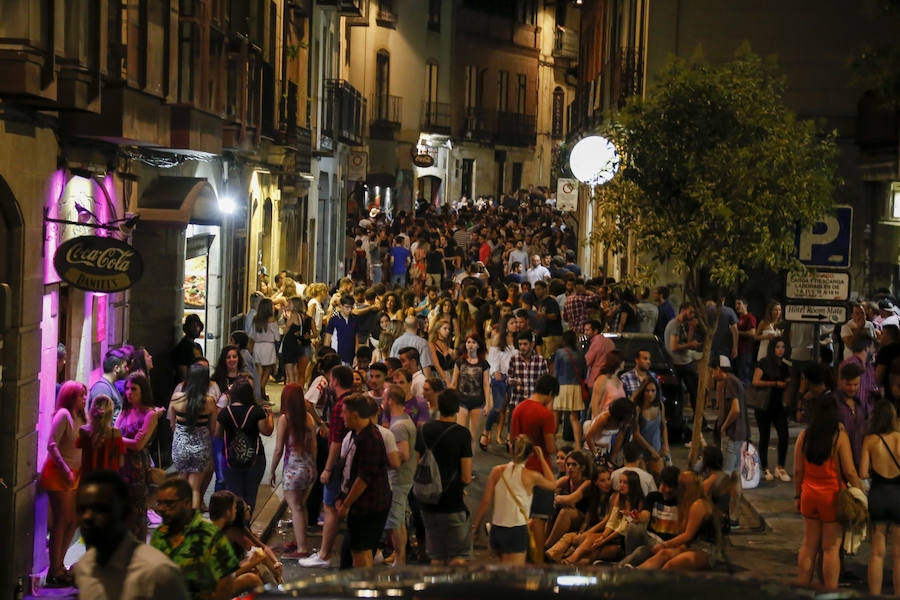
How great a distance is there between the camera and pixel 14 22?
33.6 ft

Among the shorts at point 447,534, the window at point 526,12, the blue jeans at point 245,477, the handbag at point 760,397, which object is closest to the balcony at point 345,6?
the handbag at point 760,397

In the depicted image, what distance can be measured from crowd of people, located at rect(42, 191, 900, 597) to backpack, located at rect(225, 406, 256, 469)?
2cm

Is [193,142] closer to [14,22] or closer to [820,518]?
[14,22]

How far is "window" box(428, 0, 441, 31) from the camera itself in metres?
61.9

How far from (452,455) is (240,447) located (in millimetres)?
2405

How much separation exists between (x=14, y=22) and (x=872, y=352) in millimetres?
10635

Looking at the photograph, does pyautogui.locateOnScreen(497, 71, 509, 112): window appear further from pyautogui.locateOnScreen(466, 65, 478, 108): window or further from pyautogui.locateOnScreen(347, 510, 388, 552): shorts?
pyautogui.locateOnScreen(347, 510, 388, 552): shorts

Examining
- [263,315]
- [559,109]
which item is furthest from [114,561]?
[559,109]

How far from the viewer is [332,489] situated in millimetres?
A: 11656

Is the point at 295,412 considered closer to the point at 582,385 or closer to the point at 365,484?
the point at 365,484

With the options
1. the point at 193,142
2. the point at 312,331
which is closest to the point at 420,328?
the point at 312,331

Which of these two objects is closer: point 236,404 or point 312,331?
point 236,404

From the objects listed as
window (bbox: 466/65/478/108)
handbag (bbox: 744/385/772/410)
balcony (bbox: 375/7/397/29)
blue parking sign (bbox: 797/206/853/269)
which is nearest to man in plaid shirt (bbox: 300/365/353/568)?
blue parking sign (bbox: 797/206/853/269)

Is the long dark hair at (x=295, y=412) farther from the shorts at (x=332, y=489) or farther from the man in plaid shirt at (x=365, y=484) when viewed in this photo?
the man in plaid shirt at (x=365, y=484)
